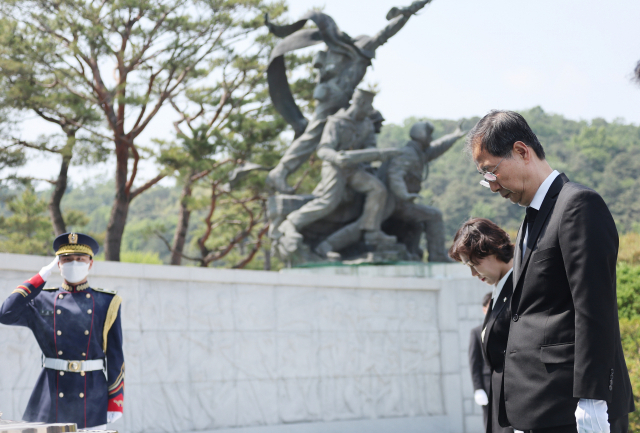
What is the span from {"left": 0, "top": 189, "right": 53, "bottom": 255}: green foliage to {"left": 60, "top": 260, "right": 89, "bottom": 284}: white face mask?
43.2ft

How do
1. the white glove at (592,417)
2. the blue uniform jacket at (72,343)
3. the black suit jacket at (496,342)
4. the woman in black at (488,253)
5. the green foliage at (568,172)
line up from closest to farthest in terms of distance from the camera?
the white glove at (592,417) → the black suit jacket at (496,342) → the woman in black at (488,253) → the blue uniform jacket at (72,343) → the green foliage at (568,172)

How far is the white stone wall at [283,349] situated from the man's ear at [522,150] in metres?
3.78

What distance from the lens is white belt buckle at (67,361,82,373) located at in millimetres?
3334

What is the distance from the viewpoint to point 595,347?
5.92ft

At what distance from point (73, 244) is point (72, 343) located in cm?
48

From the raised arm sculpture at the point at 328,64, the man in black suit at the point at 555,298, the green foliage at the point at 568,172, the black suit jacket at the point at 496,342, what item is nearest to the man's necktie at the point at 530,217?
the man in black suit at the point at 555,298

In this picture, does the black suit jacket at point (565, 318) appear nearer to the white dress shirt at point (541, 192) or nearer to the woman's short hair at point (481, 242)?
the white dress shirt at point (541, 192)

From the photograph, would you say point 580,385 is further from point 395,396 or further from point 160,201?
point 160,201

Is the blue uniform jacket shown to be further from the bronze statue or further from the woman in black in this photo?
the bronze statue

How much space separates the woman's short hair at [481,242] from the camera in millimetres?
2611

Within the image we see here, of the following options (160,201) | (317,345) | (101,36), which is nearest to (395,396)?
(317,345)

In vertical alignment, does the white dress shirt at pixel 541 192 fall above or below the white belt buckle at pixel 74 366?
above

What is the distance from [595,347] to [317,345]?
4.78m

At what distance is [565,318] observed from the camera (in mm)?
1919
